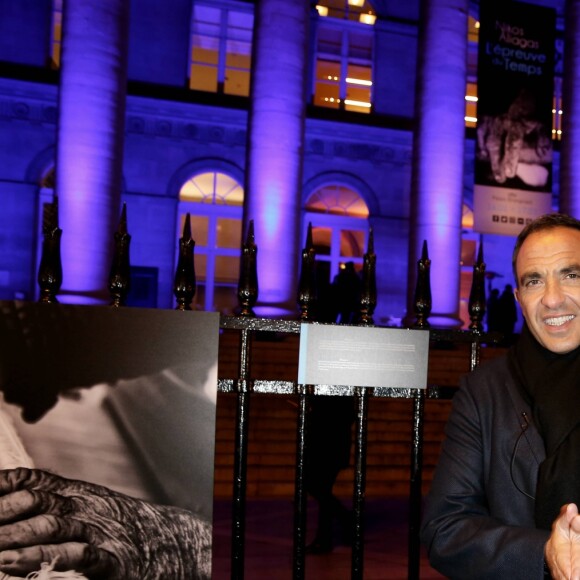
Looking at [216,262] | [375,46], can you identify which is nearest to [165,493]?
[216,262]

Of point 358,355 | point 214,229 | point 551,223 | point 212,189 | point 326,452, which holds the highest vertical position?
point 212,189

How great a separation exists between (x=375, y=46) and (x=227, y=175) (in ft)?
22.1

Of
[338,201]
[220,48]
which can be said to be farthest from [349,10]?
[338,201]

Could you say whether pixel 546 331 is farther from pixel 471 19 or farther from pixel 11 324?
pixel 471 19

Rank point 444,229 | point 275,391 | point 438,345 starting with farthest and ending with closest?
1. point 444,229
2. point 438,345
3. point 275,391

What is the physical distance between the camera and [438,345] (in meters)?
16.2

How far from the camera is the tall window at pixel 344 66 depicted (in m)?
22.4

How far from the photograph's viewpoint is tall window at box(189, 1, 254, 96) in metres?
21.3

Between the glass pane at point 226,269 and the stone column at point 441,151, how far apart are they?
19.7 ft

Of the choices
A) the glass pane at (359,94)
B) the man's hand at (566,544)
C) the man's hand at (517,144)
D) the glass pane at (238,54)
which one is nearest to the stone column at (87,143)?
the glass pane at (238,54)

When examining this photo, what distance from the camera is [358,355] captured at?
8.97 ft

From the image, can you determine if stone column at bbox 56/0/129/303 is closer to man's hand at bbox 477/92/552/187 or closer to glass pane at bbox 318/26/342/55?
man's hand at bbox 477/92/552/187

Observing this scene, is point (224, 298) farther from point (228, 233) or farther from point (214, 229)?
point (214, 229)

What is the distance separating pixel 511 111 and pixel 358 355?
47.5 ft
